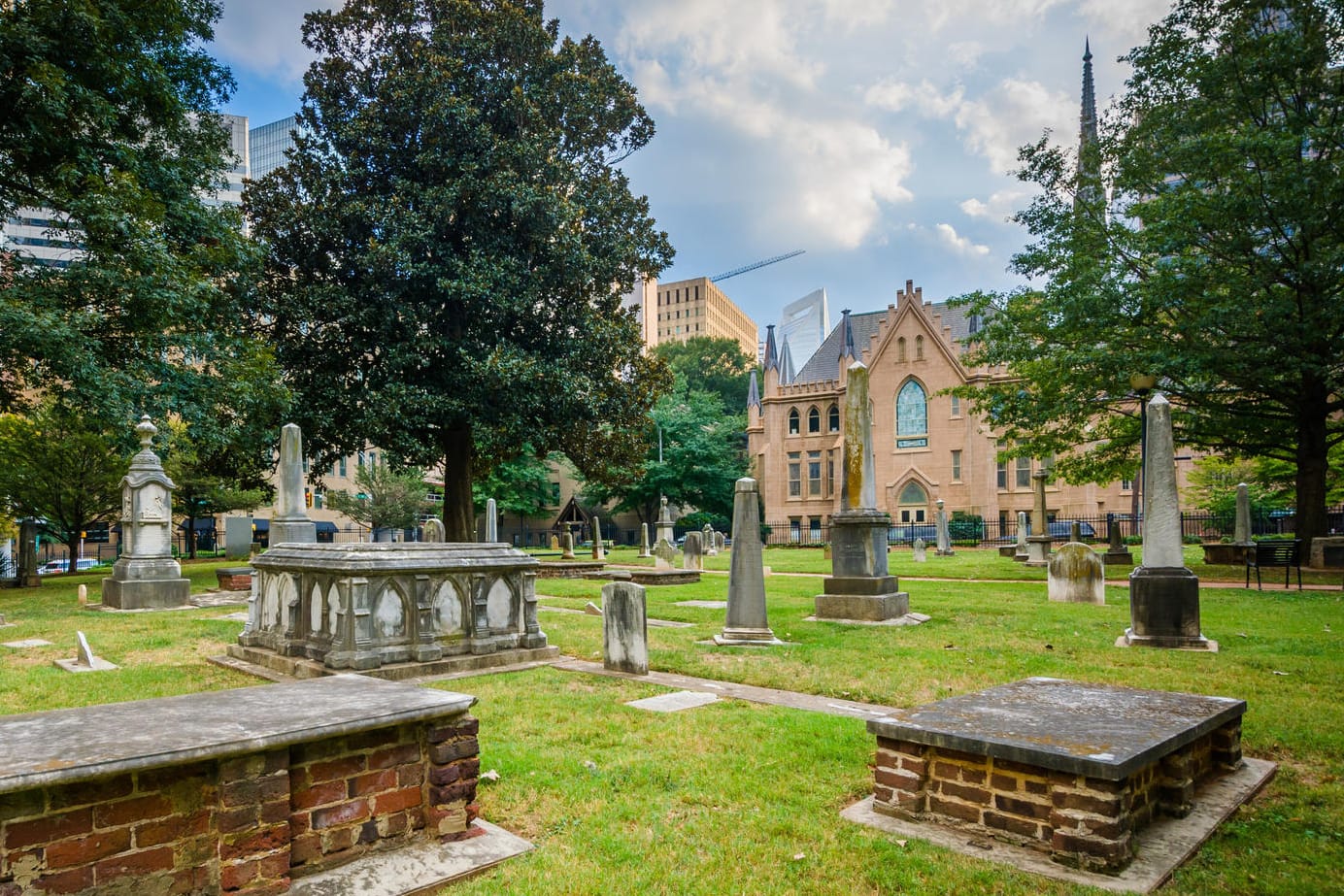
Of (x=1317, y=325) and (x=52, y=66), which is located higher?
(x=52, y=66)

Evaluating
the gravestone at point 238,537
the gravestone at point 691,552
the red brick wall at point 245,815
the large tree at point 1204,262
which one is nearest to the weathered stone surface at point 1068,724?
the red brick wall at point 245,815

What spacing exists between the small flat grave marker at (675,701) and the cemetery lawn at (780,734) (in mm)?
234

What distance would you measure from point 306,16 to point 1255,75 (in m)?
24.5

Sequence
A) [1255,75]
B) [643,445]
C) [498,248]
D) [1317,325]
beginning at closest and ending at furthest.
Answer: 1. [1317,325]
2. [1255,75]
3. [498,248]
4. [643,445]

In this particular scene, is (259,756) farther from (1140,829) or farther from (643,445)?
(643,445)

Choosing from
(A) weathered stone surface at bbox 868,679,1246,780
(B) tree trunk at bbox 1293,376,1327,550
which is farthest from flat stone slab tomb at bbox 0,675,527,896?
(B) tree trunk at bbox 1293,376,1327,550

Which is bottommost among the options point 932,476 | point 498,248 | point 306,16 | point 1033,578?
point 1033,578

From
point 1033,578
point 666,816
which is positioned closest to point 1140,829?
point 666,816

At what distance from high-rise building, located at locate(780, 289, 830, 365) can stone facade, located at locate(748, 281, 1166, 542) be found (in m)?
67.0

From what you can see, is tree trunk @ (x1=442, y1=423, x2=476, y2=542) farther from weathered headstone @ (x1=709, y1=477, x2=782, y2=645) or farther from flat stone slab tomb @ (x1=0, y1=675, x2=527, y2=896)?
flat stone slab tomb @ (x1=0, y1=675, x2=527, y2=896)

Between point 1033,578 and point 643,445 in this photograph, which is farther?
point 643,445

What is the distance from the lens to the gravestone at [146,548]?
574 inches

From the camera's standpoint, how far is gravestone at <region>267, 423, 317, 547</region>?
14344mm

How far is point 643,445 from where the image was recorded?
2381 cm
